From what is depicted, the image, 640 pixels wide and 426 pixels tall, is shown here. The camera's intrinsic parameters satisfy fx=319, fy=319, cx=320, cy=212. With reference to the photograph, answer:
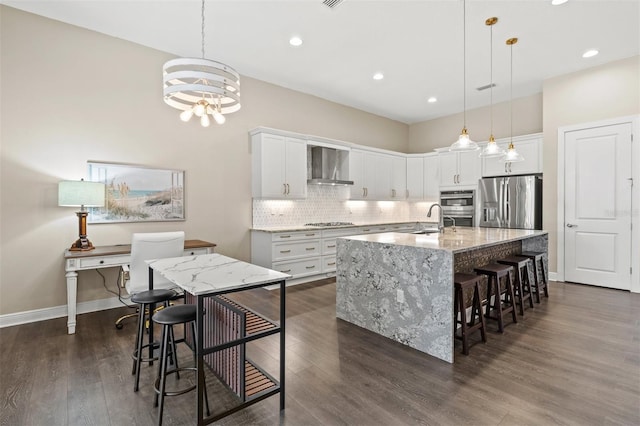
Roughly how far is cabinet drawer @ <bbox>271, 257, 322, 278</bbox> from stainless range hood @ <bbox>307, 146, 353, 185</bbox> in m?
1.42

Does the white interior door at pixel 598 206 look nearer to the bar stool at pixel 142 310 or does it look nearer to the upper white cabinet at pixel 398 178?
the upper white cabinet at pixel 398 178

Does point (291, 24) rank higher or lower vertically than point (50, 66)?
higher

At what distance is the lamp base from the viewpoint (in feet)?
11.2

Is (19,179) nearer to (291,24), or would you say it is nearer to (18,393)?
(18,393)

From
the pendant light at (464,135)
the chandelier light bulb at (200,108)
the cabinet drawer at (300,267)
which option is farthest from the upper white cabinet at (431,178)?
the chandelier light bulb at (200,108)

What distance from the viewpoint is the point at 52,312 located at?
3.58 metres

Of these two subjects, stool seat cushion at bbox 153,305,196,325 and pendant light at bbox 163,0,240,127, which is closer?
stool seat cushion at bbox 153,305,196,325

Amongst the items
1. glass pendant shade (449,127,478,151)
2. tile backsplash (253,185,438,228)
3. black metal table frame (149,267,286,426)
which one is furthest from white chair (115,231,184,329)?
glass pendant shade (449,127,478,151)

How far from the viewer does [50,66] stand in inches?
139

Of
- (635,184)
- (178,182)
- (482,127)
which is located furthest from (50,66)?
(635,184)

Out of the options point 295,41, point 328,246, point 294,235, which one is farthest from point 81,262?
point 295,41

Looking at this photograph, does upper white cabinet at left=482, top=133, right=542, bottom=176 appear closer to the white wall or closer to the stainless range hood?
the stainless range hood

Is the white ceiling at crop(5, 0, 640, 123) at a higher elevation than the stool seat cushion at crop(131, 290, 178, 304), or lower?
higher

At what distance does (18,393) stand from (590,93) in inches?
290
